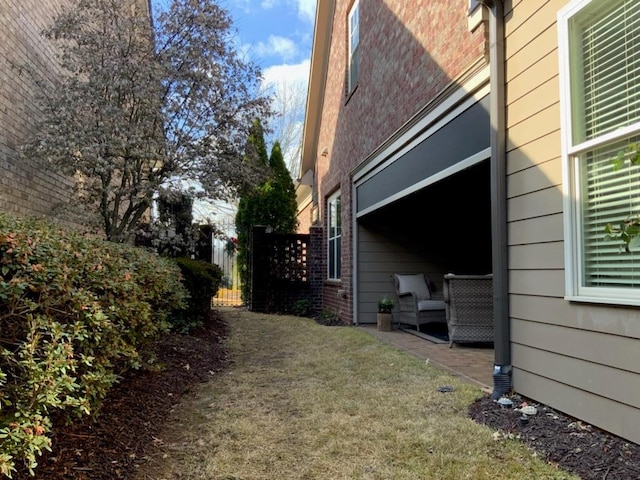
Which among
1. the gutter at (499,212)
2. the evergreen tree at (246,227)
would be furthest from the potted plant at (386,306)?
the evergreen tree at (246,227)

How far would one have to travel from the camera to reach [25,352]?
1943mm

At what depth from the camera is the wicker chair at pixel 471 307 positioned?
243 inches

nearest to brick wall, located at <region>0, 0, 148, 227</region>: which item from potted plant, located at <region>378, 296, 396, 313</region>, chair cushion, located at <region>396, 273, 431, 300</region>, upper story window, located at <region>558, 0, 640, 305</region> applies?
potted plant, located at <region>378, 296, 396, 313</region>

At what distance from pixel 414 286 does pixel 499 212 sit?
14.7 ft

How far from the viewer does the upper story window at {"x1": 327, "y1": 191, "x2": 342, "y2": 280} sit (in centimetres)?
1008

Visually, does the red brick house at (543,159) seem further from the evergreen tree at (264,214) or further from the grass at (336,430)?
the evergreen tree at (264,214)

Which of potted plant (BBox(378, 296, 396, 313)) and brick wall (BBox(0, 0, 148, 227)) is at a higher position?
brick wall (BBox(0, 0, 148, 227))

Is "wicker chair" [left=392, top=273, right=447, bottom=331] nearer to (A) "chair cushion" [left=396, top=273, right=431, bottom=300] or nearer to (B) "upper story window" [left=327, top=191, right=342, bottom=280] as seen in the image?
(A) "chair cushion" [left=396, top=273, right=431, bottom=300]

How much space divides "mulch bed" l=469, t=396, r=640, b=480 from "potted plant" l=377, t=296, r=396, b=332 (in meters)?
4.30

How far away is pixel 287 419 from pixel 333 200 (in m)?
7.64

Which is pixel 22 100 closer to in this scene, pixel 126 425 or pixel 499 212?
pixel 126 425

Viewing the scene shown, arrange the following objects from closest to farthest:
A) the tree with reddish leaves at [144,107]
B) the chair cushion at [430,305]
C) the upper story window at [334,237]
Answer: the tree with reddish leaves at [144,107] → the chair cushion at [430,305] → the upper story window at [334,237]

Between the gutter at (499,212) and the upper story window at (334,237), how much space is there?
612 cm

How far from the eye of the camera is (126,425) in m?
3.25
